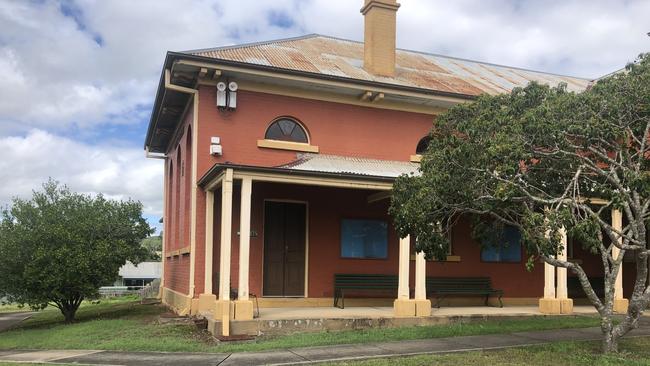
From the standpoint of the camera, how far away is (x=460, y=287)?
15.5 meters

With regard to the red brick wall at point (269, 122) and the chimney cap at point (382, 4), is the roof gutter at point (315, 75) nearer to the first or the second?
the red brick wall at point (269, 122)

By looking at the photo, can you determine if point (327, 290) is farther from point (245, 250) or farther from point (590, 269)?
point (590, 269)

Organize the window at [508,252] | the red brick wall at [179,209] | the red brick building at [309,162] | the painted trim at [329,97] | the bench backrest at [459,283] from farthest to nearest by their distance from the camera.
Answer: the window at [508,252]
the red brick wall at [179,209]
the bench backrest at [459,283]
the painted trim at [329,97]
the red brick building at [309,162]

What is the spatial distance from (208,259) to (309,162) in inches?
123

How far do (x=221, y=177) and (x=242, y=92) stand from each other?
10.2ft

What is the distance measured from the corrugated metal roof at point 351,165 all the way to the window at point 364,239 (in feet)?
5.12

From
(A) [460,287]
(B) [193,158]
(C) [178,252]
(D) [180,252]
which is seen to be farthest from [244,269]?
(A) [460,287]

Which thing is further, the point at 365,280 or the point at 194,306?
the point at 365,280

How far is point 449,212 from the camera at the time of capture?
364 inches

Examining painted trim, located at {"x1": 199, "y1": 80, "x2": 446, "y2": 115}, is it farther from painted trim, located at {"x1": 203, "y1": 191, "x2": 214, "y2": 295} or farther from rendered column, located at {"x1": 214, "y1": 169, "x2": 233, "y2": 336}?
rendered column, located at {"x1": 214, "y1": 169, "x2": 233, "y2": 336}

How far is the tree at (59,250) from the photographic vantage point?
1491cm

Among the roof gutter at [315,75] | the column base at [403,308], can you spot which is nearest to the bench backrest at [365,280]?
the column base at [403,308]

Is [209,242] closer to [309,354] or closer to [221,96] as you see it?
[221,96]

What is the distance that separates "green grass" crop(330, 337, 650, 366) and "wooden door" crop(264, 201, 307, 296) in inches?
242
